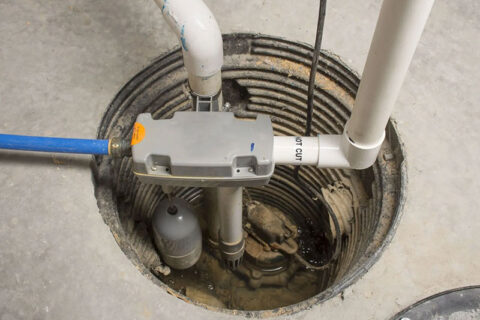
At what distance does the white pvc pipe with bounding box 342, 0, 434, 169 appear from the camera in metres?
1.02

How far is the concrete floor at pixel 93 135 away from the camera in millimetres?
1479

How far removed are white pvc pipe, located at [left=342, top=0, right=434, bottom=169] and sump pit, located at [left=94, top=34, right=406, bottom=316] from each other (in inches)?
14.4

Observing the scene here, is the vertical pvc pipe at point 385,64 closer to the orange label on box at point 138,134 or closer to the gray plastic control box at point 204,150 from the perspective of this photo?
the gray plastic control box at point 204,150

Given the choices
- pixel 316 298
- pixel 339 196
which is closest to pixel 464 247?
→ pixel 316 298

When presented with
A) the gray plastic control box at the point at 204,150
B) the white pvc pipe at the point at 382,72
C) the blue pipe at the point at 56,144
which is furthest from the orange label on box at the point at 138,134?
the white pvc pipe at the point at 382,72

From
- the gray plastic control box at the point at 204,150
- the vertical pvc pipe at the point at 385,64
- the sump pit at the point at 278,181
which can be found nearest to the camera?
the vertical pvc pipe at the point at 385,64

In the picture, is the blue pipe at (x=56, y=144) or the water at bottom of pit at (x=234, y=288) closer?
the blue pipe at (x=56, y=144)

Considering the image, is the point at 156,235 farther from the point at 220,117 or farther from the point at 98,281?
the point at 220,117

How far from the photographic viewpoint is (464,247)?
1.58 metres

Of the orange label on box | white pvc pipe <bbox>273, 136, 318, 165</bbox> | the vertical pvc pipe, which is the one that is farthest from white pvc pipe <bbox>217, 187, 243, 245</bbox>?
the vertical pvc pipe

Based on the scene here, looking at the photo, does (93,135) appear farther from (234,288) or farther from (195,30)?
(234,288)

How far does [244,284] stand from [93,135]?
4.68 feet

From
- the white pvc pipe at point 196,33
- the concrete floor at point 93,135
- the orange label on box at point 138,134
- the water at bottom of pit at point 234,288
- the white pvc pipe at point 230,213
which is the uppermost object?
the white pvc pipe at point 196,33

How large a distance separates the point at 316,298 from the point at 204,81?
0.82m
